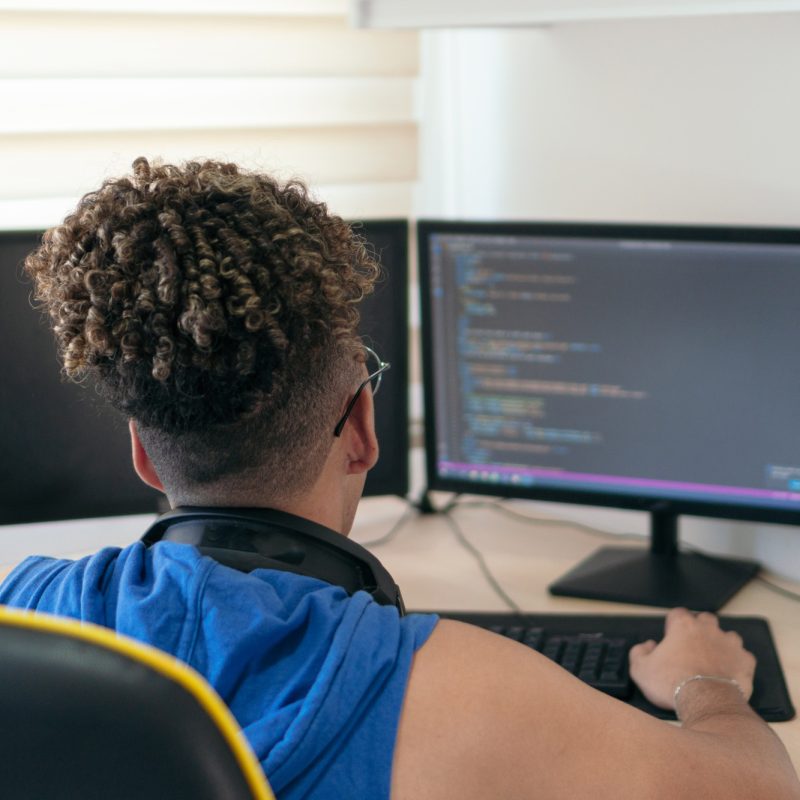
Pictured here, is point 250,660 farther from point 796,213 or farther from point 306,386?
point 796,213

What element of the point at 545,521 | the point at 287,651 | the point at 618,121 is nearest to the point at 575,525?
the point at 545,521

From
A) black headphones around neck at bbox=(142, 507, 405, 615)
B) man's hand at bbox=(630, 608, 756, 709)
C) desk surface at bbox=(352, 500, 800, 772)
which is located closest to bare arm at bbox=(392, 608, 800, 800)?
black headphones around neck at bbox=(142, 507, 405, 615)

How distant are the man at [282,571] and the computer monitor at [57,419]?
504 mm

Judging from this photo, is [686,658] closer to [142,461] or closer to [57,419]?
[142,461]

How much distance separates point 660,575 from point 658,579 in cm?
2

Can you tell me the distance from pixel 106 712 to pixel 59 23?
1.35 metres

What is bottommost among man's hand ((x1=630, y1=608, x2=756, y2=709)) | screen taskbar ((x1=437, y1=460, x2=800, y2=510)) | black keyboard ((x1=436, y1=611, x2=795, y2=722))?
black keyboard ((x1=436, y1=611, x2=795, y2=722))

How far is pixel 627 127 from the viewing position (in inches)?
71.2

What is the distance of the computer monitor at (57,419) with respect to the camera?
1.55 m

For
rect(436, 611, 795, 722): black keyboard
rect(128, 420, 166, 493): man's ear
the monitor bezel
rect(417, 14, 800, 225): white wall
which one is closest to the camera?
rect(128, 420, 166, 493): man's ear

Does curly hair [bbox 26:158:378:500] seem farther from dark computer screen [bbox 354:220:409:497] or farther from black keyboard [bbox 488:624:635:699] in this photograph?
dark computer screen [bbox 354:220:409:497]

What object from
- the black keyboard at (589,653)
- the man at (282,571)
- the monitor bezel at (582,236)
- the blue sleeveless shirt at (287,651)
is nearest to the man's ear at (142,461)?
the man at (282,571)

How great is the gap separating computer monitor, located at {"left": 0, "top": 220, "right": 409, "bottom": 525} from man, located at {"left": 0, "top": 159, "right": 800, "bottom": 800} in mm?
504

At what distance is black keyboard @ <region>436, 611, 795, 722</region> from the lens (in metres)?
1.31
